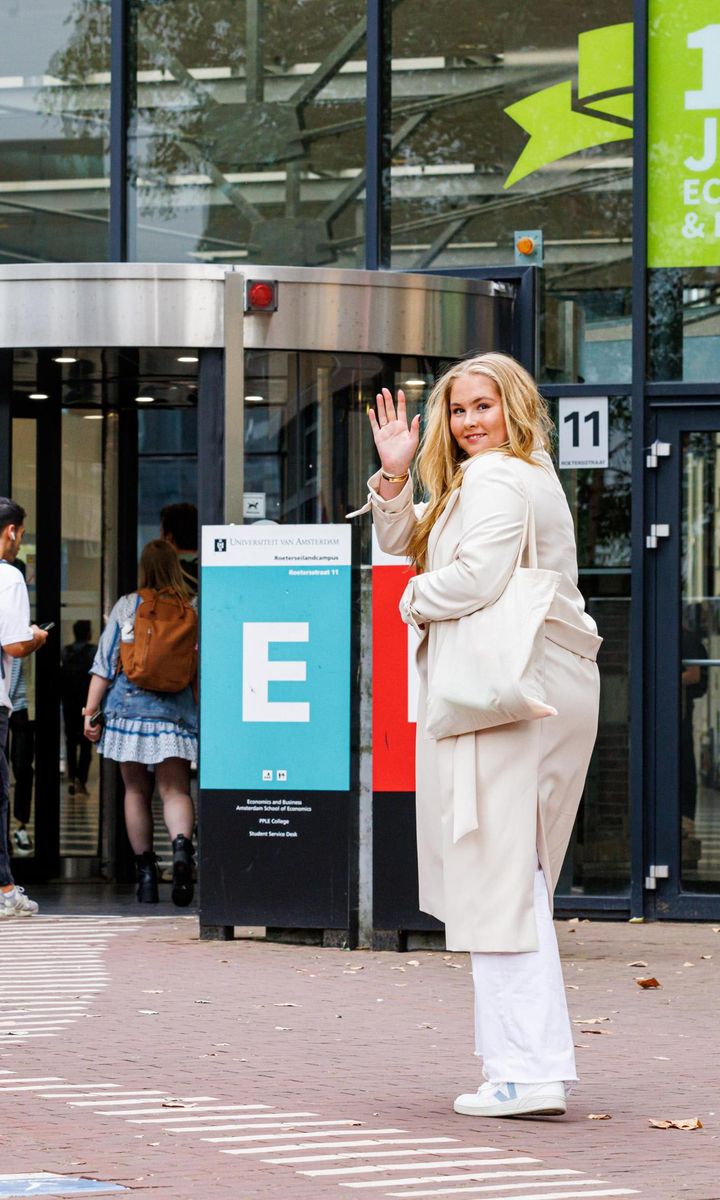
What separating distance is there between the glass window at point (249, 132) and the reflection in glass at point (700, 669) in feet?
6.84

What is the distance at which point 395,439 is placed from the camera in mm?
5348

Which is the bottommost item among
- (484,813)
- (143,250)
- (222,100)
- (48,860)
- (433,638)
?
(48,860)

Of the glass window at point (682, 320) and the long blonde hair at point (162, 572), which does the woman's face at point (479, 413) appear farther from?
the long blonde hair at point (162, 572)

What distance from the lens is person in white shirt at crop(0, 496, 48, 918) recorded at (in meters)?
9.71

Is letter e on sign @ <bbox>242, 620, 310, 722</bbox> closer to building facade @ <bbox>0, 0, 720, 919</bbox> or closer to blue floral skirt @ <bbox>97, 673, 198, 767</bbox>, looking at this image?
building facade @ <bbox>0, 0, 720, 919</bbox>

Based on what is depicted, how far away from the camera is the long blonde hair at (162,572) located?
1048 cm

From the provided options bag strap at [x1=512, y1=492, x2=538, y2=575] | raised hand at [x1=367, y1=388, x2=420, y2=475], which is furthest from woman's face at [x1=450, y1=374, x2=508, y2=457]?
bag strap at [x1=512, y1=492, x2=538, y2=575]

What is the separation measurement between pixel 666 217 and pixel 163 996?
4.99 metres

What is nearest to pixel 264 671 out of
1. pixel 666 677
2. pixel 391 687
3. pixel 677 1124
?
pixel 391 687

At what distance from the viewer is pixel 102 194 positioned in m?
10.7

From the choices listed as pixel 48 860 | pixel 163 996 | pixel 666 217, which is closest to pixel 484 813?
pixel 163 996

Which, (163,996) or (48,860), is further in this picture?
(48,860)

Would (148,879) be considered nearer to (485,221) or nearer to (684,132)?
(485,221)

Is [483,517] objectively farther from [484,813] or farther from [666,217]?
[666,217]
